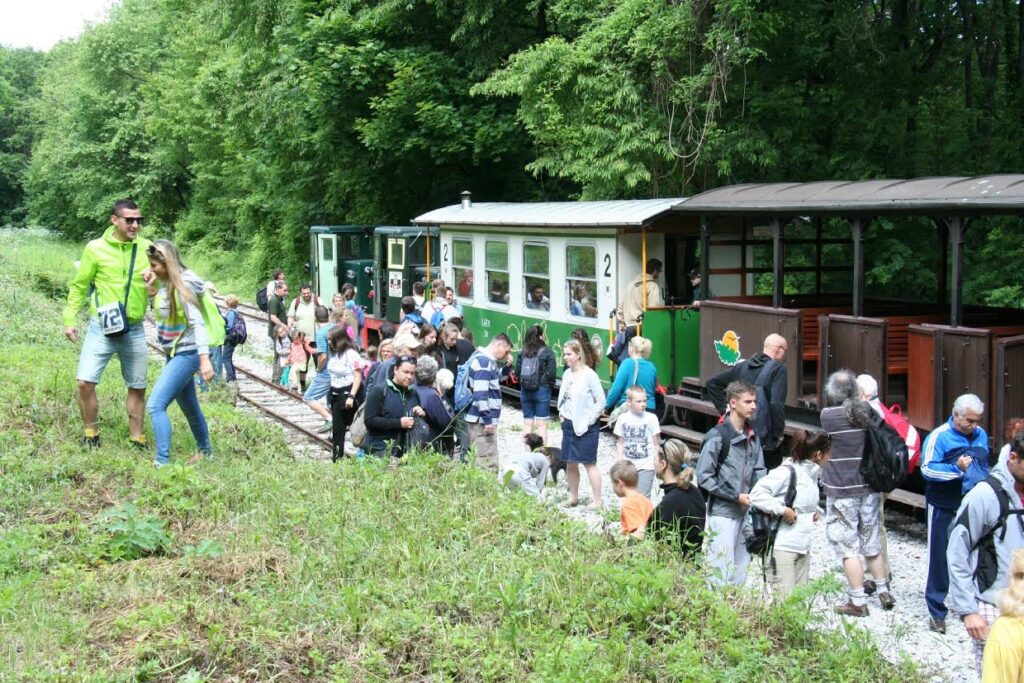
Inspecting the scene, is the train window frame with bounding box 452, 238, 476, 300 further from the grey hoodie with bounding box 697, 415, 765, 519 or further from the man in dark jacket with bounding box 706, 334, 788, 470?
the grey hoodie with bounding box 697, 415, 765, 519

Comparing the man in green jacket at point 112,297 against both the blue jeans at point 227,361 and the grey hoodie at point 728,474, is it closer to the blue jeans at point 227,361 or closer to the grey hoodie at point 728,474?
the grey hoodie at point 728,474

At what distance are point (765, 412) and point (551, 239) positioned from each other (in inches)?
294

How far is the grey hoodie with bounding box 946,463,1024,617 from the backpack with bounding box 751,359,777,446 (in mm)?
3729

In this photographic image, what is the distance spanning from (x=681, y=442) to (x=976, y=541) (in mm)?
2466

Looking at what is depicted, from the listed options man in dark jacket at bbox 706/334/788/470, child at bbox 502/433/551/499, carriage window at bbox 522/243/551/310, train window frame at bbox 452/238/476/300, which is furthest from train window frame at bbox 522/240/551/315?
man in dark jacket at bbox 706/334/788/470

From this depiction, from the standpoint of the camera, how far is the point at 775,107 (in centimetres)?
2034

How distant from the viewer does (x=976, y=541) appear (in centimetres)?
617

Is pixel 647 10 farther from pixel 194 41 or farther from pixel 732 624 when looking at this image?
pixel 194 41

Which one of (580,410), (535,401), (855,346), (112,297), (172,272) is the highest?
(172,272)

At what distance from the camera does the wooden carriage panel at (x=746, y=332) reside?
487 inches

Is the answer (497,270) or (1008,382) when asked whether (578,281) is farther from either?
(1008,382)

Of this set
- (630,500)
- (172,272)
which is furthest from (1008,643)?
(172,272)

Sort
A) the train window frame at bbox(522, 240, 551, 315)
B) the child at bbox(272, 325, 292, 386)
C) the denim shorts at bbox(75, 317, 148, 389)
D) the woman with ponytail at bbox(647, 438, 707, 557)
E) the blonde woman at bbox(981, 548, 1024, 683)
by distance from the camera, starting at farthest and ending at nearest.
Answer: the child at bbox(272, 325, 292, 386), the train window frame at bbox(522, 240, 551, 315), the denim shorts at bbox(75, 317, 148, 389), the woman with ponytail at bbox(647, 438, 707, 557), the blonde woman at bbox(981, 548, 1024, 683)

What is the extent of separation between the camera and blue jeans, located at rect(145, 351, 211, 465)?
8719 millimetres
